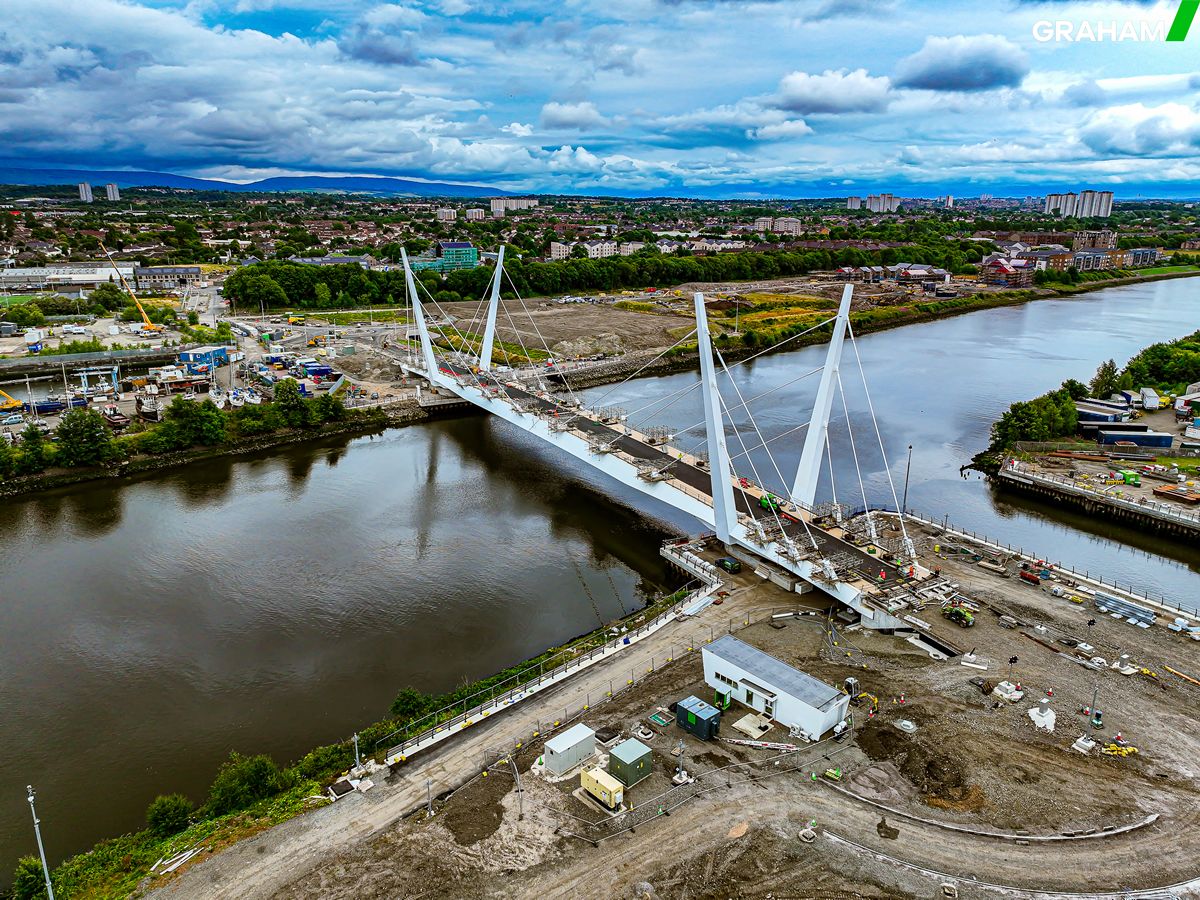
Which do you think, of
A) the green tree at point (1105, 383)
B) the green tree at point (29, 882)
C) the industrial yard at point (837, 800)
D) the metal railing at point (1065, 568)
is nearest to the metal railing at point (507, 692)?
the industrial yard at point (837, 800)

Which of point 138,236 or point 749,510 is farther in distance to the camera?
point 138,236

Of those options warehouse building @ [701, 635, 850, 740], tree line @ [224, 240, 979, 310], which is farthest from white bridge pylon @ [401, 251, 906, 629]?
tree line @ [224, 240, 979, 310]

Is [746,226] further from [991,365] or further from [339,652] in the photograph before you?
[339,652]

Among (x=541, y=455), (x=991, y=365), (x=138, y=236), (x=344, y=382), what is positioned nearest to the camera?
(x=541, y=455)

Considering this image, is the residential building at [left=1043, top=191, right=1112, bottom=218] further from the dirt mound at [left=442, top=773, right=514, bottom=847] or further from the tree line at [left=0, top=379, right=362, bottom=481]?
the dirt mound at [left=442, top=773, right=514, bottom=847]

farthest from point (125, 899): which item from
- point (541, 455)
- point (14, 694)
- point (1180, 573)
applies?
point (1180, 573)

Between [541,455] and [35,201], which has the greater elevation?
[35,201]

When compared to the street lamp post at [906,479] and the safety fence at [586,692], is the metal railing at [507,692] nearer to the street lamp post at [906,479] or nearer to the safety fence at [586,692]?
the safety fence at [586,692]
